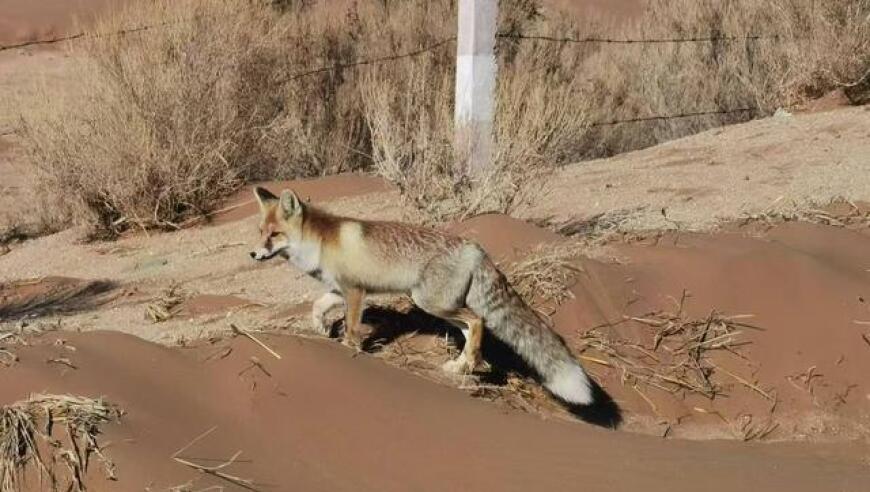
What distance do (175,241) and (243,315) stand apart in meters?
4.43

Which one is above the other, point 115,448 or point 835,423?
point 115,448

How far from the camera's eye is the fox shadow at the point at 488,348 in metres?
7.01

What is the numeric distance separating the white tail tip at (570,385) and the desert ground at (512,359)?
20 cm

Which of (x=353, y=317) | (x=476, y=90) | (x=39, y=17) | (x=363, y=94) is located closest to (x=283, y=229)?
(x=353, y=317)

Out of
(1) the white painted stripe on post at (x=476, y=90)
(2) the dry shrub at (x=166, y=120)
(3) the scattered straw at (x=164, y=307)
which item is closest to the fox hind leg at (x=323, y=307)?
(3) the scattered straw at (x=164, y=307)

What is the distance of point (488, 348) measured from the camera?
737 centimetres

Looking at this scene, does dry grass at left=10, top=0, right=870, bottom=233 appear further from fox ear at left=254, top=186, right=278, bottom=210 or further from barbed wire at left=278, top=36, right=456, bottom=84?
fox ear at left=254, top=186, right=278, bottom=210

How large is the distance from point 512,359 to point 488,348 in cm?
17

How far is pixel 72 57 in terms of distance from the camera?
13883 millimetres

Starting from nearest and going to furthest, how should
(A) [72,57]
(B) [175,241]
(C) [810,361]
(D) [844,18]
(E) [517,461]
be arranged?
(E) [517,461] → (C) [810,361] → (B) [175,241] → (A) [72,57] → (D) [844,18]

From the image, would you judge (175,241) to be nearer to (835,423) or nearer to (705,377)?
(705,377)

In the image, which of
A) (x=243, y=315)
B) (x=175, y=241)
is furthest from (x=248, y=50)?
(x=243, y=315)

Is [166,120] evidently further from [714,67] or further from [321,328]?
[714,67]

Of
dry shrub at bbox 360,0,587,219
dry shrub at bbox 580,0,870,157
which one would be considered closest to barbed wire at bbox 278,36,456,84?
dry shrub at bbox 360,0,587,219
